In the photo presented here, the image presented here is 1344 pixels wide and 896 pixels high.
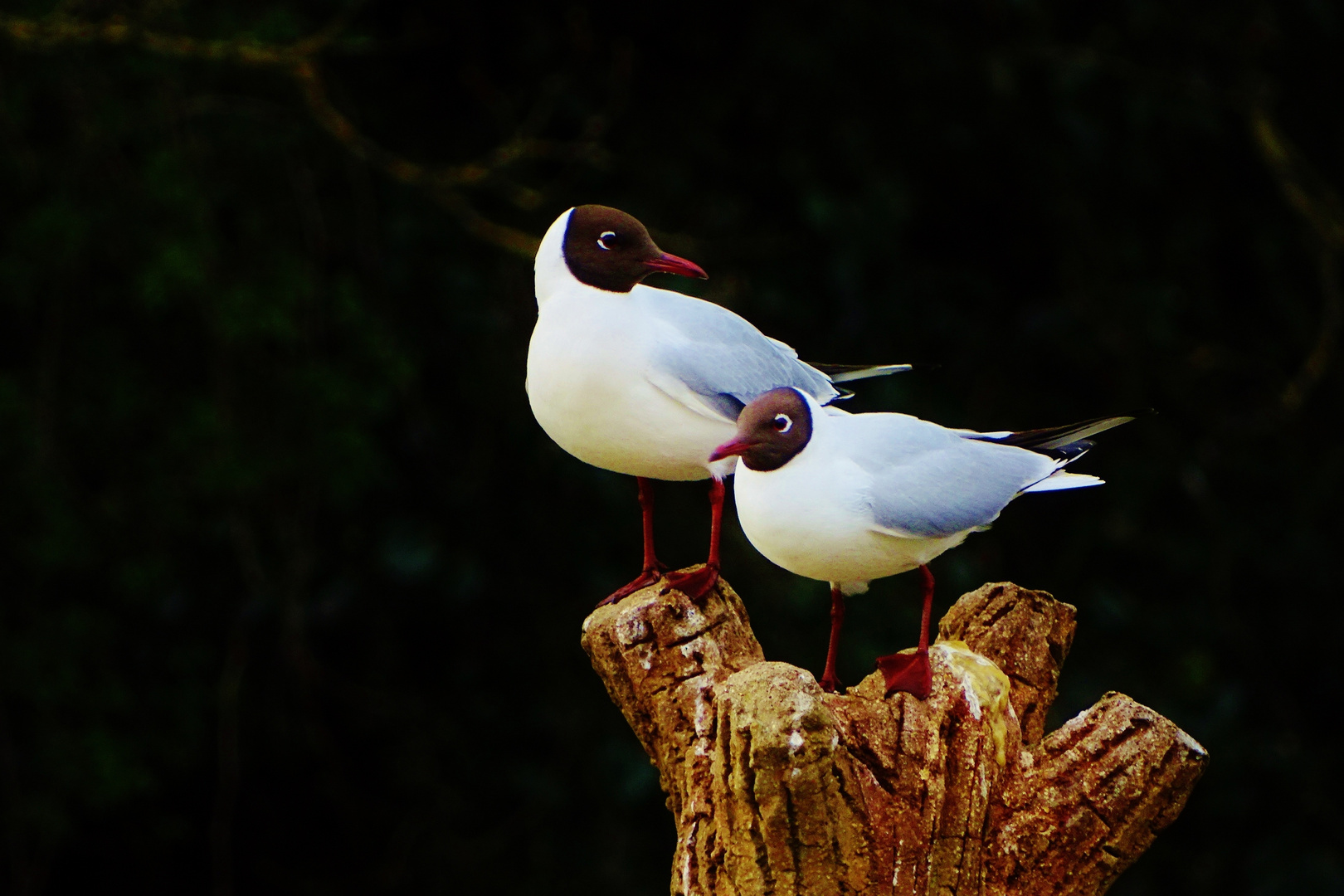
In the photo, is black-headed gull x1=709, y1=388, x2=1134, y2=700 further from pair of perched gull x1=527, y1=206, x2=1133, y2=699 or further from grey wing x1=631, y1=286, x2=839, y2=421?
grey wing x1=631, y1=286, x2=839, y2=421

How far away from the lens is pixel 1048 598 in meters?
2.30

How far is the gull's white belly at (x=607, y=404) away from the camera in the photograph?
2246 mm

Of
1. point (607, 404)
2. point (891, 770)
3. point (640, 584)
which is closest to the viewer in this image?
point (891, 770)

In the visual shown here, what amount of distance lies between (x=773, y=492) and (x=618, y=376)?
32 cm

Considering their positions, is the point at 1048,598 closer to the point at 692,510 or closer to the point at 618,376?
the point at 618,376

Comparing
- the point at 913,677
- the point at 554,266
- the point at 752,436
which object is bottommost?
the point at 913,677

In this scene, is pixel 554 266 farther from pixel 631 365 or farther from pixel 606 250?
pixel 631 365

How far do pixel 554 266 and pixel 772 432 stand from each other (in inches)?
19.0

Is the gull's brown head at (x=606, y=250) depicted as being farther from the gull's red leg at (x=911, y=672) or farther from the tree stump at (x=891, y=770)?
the gull's red leg at (x=911, y=672)

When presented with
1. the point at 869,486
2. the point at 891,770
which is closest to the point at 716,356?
the point at 869,486

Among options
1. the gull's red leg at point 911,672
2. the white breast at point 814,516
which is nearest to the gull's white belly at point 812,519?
the white breast at point 814,516

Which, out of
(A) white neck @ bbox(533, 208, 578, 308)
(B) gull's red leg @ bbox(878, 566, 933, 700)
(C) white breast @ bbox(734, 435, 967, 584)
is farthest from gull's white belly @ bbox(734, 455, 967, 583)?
(A) white neck @ bbox(533, 208, 578, 308)

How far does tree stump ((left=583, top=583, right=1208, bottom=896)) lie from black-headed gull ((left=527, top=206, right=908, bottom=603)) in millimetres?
177

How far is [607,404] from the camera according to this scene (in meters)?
2.25
